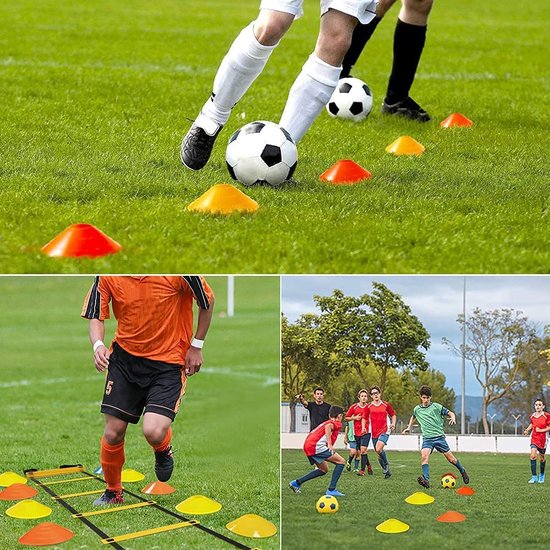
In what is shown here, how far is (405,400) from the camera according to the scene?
134 inches

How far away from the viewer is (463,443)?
362 cm

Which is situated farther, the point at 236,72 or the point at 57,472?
the point at 236,72

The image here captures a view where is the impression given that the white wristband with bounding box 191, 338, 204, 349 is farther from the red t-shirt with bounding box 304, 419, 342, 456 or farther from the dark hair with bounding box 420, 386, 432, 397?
the dark hair with bounding box 420, 386, 432, 397

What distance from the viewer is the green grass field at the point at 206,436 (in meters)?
3.64

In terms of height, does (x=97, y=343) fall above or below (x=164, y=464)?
above

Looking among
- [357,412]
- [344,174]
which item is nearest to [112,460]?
[357,412]

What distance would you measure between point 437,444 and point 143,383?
1.35 m

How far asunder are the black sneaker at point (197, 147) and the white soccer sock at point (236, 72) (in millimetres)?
104

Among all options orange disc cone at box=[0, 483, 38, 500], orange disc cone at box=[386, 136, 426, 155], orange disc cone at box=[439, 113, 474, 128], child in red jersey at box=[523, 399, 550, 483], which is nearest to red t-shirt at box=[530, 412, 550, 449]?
child in red jersey at box=[523, 399, 550, 483]

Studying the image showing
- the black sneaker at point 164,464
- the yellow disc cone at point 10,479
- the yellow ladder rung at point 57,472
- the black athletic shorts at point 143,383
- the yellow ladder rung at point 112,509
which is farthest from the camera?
the yellow ladder rung at point 57,472

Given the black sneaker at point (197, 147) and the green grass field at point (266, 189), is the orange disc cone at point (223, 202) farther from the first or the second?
the black sneaker at point (197, 147)

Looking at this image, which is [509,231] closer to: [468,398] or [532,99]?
[468,398]

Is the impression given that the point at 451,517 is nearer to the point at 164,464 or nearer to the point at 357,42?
the point at 164,464

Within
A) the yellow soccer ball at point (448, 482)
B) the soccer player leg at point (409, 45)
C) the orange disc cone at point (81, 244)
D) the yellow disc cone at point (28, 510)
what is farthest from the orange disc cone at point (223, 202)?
the soccer player leg at point (409, 45)
